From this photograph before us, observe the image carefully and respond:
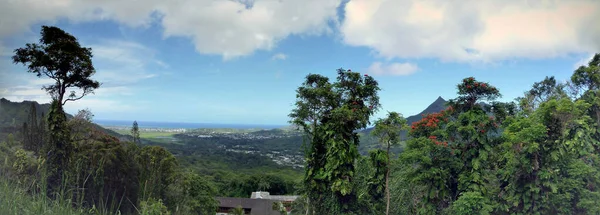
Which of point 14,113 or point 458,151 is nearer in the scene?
point 14,113

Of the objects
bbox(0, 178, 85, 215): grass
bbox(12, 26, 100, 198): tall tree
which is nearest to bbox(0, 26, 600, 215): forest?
bbox(12, 26, 100, 198): tall tree

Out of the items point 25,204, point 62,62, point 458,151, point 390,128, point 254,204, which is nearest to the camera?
point 25,204

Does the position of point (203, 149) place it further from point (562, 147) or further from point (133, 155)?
point (562, 147)

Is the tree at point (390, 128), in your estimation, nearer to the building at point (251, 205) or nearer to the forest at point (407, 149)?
the forest at point (407, 149)

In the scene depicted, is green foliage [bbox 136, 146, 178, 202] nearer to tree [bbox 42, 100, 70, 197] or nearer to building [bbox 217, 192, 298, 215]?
tree [bbox 42, 100, 70, 197]

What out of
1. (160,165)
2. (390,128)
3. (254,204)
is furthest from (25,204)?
(254,204)

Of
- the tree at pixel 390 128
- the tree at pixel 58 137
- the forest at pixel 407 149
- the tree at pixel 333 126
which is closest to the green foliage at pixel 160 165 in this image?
the forest at pixel 407 149

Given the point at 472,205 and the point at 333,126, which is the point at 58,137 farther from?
the point at 472,205
